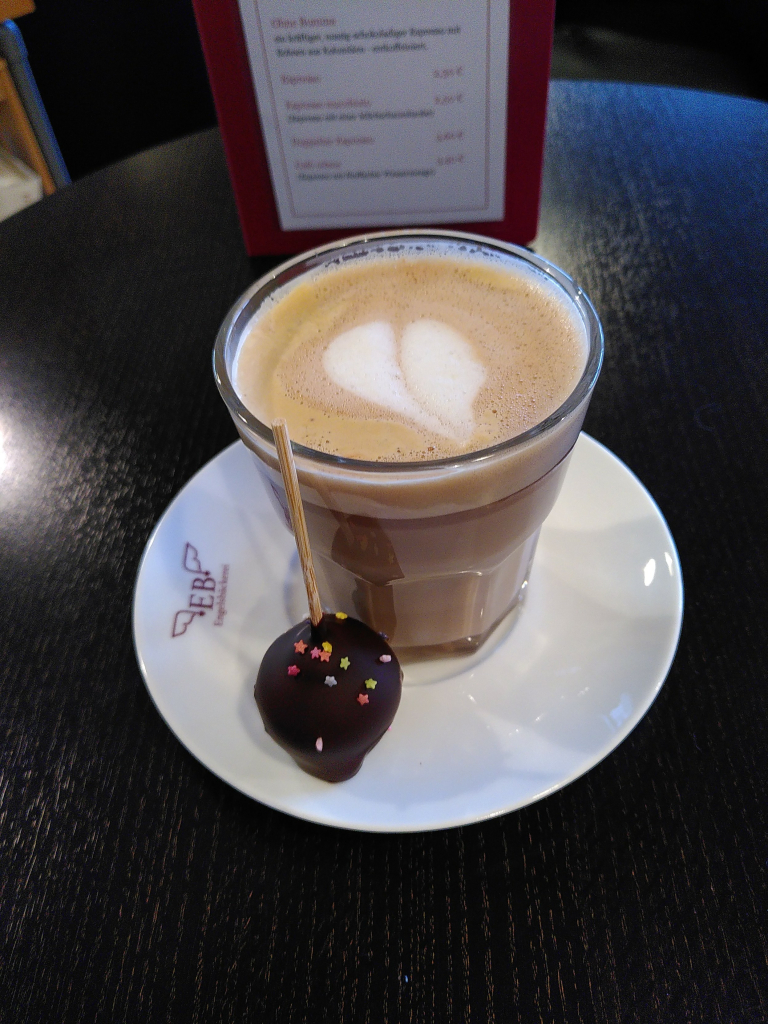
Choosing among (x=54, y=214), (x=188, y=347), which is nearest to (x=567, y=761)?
(x=188, y=347)

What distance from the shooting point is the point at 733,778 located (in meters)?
0.61

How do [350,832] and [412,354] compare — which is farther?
[412,354]

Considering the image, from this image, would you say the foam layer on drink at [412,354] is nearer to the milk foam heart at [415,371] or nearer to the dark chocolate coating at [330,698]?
the milk foam heart at [415,371]

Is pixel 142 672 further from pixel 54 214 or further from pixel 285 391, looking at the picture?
pixel 54 214

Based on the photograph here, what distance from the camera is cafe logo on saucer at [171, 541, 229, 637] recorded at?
729 millimetres

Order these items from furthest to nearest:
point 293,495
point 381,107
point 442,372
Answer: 1. point 381,107
2. point 442,372
3. point 293,495

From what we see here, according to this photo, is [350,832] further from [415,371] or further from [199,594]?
[415,371]

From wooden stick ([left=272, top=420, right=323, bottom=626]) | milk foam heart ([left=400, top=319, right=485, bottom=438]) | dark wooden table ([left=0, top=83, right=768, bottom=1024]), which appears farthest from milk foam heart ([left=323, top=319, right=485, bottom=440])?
dark wooden table ([left=0, top=83, right=768, bottom=1024])

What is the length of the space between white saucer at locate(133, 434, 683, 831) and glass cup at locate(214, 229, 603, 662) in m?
0.05

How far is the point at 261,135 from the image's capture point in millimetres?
1019

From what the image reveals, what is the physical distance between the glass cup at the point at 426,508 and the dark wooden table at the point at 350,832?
0.63 ft

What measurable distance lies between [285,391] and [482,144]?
0.56 metres

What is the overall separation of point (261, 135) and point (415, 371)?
0.54m

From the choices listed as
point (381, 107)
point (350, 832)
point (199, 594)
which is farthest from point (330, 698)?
point (381, 107)
